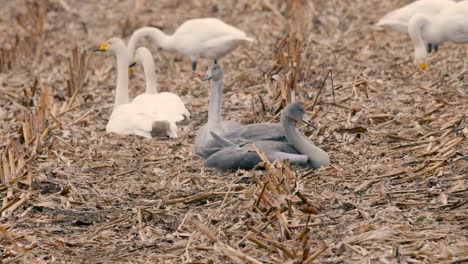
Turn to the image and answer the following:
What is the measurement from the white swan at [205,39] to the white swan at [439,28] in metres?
1.72

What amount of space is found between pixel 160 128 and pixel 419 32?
123 inches

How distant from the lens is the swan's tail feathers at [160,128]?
27.0 ft

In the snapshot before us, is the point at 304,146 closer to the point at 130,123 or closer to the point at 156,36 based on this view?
the point at 130,123

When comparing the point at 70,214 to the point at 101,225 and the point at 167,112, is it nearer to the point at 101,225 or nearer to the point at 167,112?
the point at 101,225

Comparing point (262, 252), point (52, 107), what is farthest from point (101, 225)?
point (52, 107)

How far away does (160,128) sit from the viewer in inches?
325

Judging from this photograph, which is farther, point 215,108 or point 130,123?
point 130,123

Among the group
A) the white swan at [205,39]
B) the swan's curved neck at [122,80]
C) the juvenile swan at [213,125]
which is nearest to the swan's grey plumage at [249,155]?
the juvenile swan at [213,125]

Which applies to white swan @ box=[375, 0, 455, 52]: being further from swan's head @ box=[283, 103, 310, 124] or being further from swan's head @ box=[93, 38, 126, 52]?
swan's head @ box=[283, 103, 310, 124]

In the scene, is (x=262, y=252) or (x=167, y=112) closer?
(x=262, y=252)

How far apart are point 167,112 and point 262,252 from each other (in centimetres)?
341

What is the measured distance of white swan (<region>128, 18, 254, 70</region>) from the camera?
10.1 m

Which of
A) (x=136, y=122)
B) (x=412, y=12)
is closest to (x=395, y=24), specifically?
(x=412, y=12)

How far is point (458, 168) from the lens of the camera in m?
6.45
